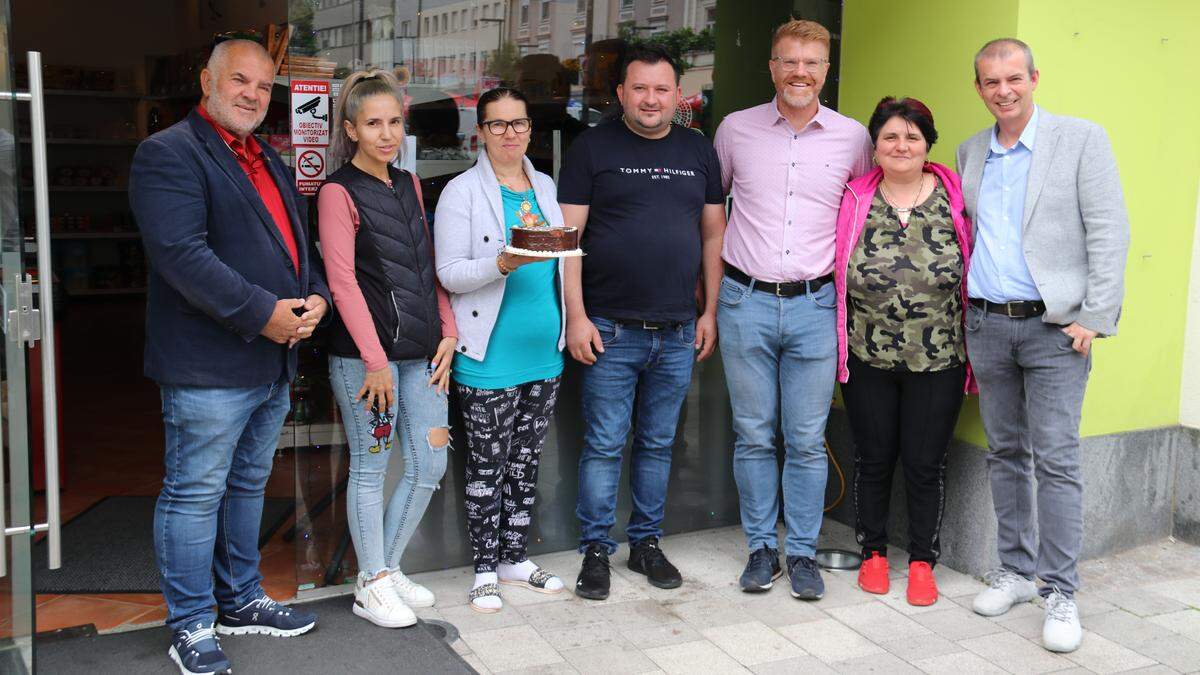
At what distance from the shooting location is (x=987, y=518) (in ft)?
13.2

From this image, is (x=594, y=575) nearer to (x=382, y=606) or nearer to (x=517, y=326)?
(x=382, y=606)

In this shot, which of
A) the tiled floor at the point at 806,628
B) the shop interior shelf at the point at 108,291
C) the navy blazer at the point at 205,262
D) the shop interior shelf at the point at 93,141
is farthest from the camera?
the shop interior shelf at the point at 108,291

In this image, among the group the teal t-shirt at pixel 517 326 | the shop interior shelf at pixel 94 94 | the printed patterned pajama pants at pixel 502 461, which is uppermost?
the shop interior shelf at pixel 94 94

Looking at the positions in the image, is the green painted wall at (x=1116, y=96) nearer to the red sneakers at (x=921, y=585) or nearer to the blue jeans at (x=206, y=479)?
the red sneakers at (x=921, y=585)

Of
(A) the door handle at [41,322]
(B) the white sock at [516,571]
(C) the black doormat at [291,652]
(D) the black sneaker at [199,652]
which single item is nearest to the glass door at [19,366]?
(A) the door handle at [41,322]

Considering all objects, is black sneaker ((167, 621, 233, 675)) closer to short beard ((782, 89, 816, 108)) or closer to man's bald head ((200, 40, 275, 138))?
man's bald head ((200, 40, 275, 138))

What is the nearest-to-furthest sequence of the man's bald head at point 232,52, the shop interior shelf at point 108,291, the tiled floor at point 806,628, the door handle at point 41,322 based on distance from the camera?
the door handle at point 41,322
the man's bald head at point 232,52
the tiled floor at point 806,628
the shop interior shelf at point 108,291

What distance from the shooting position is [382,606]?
3.55 meters

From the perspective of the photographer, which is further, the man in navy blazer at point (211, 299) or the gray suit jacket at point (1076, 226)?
the gray suit jacket at point (1076, 226)

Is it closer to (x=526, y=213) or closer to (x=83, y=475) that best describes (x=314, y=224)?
(x=526, y=213)

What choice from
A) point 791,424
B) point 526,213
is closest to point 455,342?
point 526,213

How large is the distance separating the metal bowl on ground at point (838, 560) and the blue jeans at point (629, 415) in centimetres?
65

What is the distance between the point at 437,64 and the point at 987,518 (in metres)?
2.50

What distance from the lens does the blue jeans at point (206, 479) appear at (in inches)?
120
